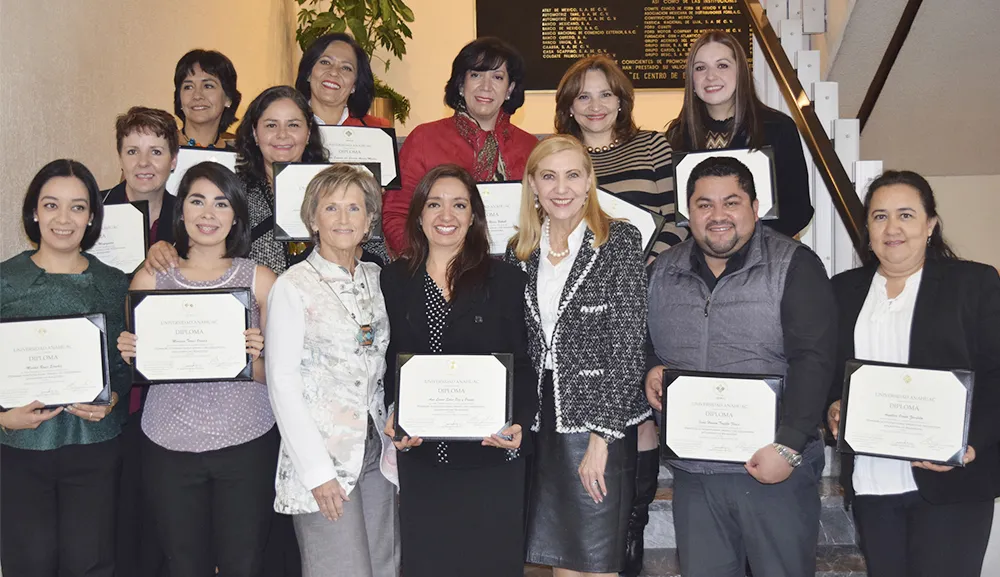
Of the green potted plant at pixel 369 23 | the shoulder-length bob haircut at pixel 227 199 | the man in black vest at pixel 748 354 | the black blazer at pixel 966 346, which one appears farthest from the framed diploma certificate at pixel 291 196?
the green potted plant at pixel 369 23

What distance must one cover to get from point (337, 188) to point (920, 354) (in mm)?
1822

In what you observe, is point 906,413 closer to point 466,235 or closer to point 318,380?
point 466,235

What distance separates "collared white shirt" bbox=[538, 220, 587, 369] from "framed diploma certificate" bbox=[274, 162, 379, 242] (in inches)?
27.4

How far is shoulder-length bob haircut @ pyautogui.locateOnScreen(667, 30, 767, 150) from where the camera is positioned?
3.39m

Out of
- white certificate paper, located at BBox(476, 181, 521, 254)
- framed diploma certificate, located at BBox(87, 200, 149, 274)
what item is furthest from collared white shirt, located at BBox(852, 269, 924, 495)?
framed diploma certificate, located at BBox(87, 200, 149, 274)

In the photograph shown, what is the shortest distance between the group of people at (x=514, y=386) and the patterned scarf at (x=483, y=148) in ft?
2.06

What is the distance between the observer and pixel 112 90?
430cm

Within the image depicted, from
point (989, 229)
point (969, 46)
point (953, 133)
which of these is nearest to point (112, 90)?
point (969, 46)

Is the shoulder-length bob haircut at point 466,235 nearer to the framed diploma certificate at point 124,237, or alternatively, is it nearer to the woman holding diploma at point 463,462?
the woman holding diploma at point 463,462

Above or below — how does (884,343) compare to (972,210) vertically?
below

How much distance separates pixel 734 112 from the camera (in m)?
3.46

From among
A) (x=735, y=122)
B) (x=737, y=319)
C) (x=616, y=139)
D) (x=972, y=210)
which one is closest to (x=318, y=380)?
(x=737, y=319)

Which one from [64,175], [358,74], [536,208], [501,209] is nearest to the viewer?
[64,175]

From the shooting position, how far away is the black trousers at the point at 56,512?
2666 mm
